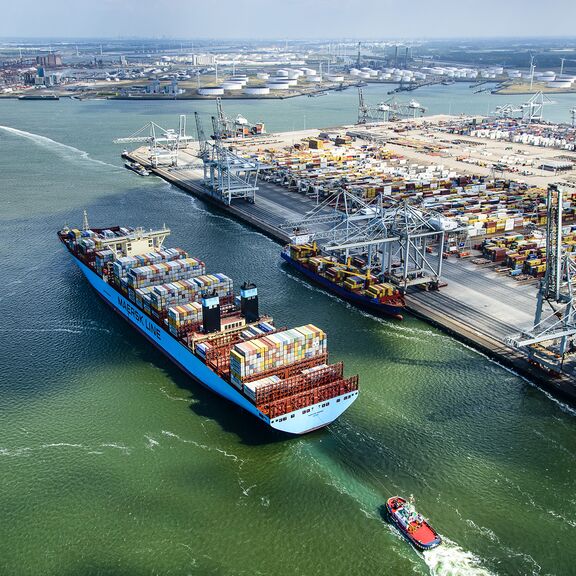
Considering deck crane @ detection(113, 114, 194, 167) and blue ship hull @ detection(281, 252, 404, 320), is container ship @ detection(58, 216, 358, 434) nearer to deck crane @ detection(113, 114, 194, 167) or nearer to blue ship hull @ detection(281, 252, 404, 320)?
blue ship hull @ detection(281, 252, 404, 320)

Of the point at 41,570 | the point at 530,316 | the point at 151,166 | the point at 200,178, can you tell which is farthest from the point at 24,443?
the point at 151,166

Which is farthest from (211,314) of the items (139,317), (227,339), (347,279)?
(347,279)

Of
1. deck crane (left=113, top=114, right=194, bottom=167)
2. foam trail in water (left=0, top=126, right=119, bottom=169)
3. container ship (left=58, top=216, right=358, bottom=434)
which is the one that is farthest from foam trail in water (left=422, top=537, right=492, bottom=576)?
foam trail in water (left=0, top=126, right=119, bottom=169)

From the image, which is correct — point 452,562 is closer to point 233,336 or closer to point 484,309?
point 233,336

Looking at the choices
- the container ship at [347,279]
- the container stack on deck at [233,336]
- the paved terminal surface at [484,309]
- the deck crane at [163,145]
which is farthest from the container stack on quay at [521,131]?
the container stack on deck at [233,336]

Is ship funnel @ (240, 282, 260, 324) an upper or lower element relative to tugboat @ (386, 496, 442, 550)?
upper

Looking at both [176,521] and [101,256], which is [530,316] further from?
[101,256]
